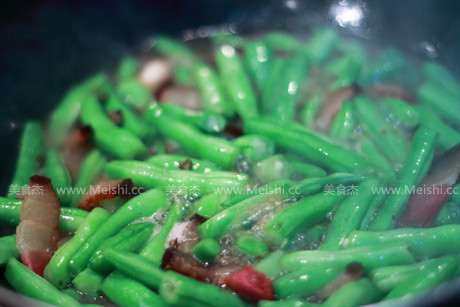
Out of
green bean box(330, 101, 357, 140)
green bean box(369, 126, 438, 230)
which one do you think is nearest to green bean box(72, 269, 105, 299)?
green bean box(369, 126, 438, 230)

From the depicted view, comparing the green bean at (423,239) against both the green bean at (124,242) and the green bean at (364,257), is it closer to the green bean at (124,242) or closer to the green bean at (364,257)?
the green bean at (364,257)

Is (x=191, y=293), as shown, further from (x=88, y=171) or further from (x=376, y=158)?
(x=376, y=158)

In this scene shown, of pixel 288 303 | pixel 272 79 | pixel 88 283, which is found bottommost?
pixel 88 283

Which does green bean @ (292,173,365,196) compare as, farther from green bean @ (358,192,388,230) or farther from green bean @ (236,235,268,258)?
green bean @ (236,235,268,258)

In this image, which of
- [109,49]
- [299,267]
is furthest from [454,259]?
[109,49]

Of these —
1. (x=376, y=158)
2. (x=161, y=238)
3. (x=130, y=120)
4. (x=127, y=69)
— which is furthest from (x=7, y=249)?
(x=376, y=158)

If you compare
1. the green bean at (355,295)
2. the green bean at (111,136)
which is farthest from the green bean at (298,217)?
the green bean at (111,136)

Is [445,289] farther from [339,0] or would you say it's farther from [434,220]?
[339,0]
